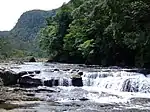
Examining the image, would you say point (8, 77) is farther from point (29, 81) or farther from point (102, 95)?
point (102, 95)

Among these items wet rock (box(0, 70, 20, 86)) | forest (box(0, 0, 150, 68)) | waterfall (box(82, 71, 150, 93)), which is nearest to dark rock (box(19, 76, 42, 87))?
wet rock (box(0, 70, 20, 86))

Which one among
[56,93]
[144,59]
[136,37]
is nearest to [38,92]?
[56,93]

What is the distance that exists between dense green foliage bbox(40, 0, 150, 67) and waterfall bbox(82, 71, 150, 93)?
7.39m

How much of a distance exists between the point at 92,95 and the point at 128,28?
A: 1691 cm

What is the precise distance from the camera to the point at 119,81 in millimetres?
31094

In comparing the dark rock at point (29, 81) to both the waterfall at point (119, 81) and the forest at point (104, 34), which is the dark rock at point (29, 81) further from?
the forest at point (104, 34)

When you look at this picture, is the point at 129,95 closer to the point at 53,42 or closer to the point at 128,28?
the point at 128,28

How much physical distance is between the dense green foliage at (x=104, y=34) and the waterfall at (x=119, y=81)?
739 centimetres

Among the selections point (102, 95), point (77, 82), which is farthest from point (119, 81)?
point (102, 95)

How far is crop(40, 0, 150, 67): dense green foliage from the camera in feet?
130

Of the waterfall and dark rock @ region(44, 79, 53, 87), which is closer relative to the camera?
the waterfall

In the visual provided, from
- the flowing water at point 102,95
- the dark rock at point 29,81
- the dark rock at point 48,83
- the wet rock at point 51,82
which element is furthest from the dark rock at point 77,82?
the dark rock at point 29,81

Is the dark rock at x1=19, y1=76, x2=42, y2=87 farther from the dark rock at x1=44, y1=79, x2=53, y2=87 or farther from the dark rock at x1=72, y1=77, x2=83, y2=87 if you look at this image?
the dark rock at x1=72, y1=77, x2=83, y2=87

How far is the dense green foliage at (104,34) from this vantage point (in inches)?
1563
